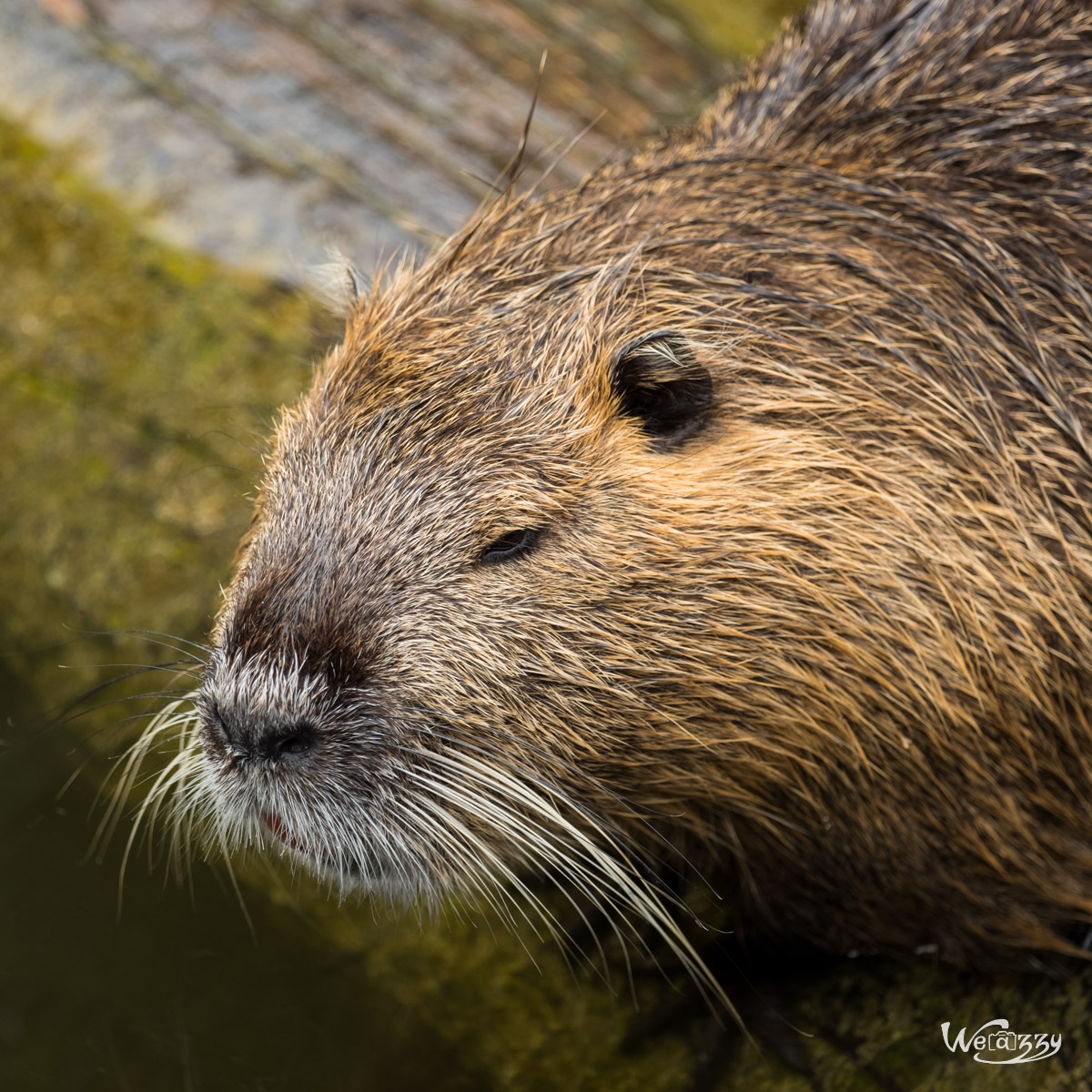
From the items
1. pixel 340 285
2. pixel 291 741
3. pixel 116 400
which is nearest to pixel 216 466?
pixel 116 400

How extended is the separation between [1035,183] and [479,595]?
1434 mm

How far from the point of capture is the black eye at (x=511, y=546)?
229 cm

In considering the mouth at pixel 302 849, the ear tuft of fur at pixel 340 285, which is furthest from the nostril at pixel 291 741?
the ear tuft of fur at pixel 340 285

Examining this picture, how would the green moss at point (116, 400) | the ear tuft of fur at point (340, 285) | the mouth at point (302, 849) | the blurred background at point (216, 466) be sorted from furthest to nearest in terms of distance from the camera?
1. the green moss at point (116, 400)
2. the blurred background at point (216, 466)
3. the ear tuft of fur at point (340, 285)
4. the mouth at point (302, 849)

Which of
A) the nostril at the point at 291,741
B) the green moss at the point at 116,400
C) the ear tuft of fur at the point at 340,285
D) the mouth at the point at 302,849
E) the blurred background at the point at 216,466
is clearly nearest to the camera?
the nostril at the point at 291,741

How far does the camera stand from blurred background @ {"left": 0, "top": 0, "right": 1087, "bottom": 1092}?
293cm

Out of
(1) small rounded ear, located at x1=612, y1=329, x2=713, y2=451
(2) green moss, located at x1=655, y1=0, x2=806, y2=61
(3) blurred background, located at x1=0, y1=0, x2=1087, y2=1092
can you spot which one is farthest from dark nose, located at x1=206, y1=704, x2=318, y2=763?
(2) green moss, located at x1=655, y1=0, x2=806, y2=61

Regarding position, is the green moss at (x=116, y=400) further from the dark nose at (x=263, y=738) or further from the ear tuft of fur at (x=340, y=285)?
the dark nose at (x=263, y=738)

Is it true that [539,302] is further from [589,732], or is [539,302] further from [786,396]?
[589,732]

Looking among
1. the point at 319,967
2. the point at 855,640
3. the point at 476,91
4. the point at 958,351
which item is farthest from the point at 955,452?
the point at 476,91

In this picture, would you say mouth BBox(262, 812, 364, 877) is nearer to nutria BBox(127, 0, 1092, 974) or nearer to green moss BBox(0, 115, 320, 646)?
nutria BBox(127, 0, 1092, 974)

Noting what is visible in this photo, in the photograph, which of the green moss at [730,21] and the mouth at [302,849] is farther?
the green moss at [730,21]

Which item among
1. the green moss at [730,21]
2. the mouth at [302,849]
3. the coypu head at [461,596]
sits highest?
the green moss at [730,21]

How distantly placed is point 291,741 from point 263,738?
0.05 m
